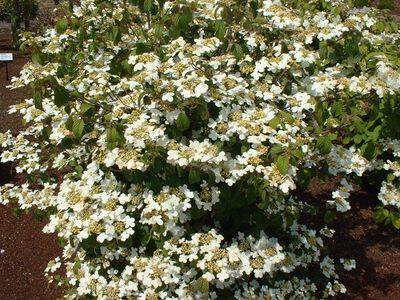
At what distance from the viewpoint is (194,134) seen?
2867 millimetres

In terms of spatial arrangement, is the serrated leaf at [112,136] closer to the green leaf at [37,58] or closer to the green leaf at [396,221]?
the green leaf at [37,58]

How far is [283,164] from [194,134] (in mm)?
711

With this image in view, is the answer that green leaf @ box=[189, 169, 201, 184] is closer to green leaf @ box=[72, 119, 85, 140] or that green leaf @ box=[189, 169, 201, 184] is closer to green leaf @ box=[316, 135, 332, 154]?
green leaf @ box=[72, 119, 85, 140]

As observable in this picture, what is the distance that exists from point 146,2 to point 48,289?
Answer: 3287 millimetres

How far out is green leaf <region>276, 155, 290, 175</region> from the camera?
237cm

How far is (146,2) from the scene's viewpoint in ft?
9.73

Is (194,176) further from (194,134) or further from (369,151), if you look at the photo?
(369,151)

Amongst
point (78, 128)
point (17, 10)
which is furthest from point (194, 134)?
point (17, 10)

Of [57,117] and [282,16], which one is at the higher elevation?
[282,16]

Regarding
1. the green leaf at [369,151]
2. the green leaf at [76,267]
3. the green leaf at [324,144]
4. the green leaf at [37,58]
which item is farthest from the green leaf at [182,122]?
the green leaf at [369,151]

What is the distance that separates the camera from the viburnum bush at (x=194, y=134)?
259cm

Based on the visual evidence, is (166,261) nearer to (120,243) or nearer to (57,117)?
(120,243)

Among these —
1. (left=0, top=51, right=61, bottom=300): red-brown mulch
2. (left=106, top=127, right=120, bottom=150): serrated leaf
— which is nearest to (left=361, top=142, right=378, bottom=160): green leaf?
(left=106, top=127, right=120, bottom=150): serrated leaf

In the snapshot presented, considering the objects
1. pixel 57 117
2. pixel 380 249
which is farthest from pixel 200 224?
pixel 380 249
